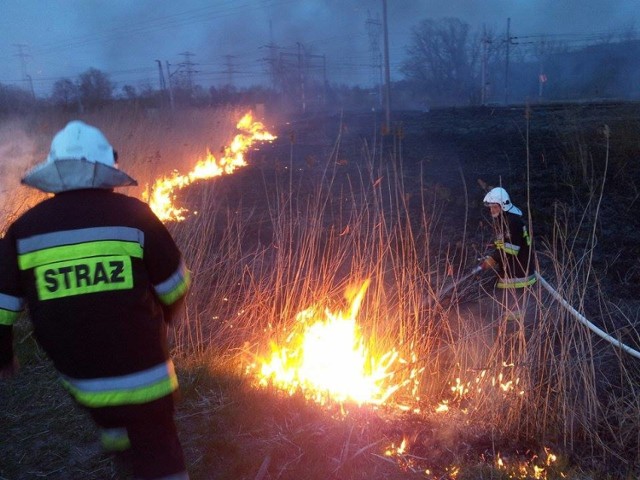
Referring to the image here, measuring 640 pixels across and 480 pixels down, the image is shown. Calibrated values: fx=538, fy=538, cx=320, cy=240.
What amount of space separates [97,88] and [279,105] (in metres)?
19.4

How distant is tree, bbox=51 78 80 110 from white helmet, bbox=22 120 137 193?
23203 millimetres

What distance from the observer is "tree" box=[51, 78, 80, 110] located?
77.6 feet

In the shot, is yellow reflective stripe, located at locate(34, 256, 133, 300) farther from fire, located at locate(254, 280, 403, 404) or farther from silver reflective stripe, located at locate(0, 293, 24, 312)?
fire, located at locate(254, 280, 403, 404)

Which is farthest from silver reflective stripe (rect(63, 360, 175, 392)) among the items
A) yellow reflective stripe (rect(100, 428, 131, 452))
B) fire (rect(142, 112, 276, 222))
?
fire (rect(142, 112, 276, 222))

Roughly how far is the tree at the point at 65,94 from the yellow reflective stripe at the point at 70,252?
23.3m

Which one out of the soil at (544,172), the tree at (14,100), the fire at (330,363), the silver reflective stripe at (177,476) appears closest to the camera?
the silver reflective stripe at (177,476)

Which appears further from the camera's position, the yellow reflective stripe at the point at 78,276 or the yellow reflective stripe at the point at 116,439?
the yellow reflective stripe at the point at 116,439

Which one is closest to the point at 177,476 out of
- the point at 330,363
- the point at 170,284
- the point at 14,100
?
the point at 170,284

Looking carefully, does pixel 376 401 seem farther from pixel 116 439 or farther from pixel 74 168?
pixel 74 168

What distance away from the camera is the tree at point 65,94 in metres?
23.7

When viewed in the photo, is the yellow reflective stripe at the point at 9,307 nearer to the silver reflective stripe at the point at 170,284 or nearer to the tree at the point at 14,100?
the silver reflective stripe at the point at 170,284

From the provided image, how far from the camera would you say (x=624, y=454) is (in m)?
3.47

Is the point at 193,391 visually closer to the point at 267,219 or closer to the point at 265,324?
the point at 265,324

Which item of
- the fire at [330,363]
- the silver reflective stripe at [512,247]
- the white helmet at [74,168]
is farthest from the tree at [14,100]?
the white helmet at [74,168]
